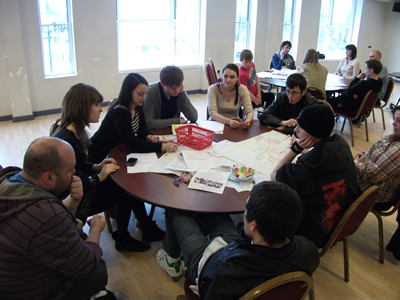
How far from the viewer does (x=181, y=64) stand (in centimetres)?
696

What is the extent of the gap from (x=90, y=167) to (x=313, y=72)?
3557 millimetres

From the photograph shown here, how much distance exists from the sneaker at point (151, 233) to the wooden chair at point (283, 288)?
4.36 ft

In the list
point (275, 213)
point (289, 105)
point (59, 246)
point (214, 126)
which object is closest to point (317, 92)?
point (289, 105)

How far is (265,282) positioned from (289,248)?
8.1 inches

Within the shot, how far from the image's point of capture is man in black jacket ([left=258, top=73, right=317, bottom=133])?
284 centimetres

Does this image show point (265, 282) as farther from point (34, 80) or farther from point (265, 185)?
point (34, 80)

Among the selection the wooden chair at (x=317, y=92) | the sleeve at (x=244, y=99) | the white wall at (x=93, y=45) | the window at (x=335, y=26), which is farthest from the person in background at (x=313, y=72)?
the window at (x=335, y=26)

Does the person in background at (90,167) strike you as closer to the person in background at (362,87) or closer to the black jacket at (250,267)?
the black jacket at (250,267)

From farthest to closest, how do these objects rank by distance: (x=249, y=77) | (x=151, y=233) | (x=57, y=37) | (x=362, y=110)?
(x=57, y=37)
(x=249, y=77)
(x=362, y=110)
(x=151, y=233)

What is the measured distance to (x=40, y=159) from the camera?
1.33m

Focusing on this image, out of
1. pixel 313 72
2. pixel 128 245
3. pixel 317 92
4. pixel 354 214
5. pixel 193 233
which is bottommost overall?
pixel 128 245

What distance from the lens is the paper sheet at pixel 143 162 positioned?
2039 mm

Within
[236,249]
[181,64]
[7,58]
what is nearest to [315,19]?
[181,64]

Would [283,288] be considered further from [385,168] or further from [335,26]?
[335,26]
